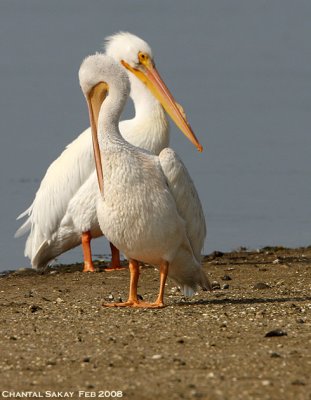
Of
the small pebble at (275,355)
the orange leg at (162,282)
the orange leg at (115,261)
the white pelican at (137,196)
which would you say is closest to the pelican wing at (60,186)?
the orange leg at (115,261)

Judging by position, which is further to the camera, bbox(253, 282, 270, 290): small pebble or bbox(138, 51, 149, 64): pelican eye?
bbox(138, 51, 149, 64): pelican eye

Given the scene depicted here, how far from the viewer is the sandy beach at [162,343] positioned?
5855mm

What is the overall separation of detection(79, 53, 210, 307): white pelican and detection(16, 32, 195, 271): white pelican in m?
2.52

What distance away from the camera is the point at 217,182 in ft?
65.2

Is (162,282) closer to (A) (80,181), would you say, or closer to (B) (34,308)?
(B) (34,308)

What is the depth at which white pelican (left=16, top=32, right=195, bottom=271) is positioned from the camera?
A: 467 inches

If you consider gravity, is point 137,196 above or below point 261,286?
above

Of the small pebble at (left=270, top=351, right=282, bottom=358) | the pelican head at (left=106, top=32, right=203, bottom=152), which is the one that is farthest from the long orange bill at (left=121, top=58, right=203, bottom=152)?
the small pebble at (left=270, top=351, right=282, bottom=358)

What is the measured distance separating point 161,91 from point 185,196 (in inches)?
93.7

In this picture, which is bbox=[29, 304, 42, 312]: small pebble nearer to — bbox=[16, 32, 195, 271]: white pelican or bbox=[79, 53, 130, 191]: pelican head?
bbox=[79, 53, 130, 191]: pelican head

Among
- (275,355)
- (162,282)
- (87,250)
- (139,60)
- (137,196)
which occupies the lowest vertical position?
(275,355)

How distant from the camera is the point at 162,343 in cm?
706

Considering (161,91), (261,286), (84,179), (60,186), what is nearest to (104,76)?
(161,91)

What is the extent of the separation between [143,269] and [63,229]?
1.03m
